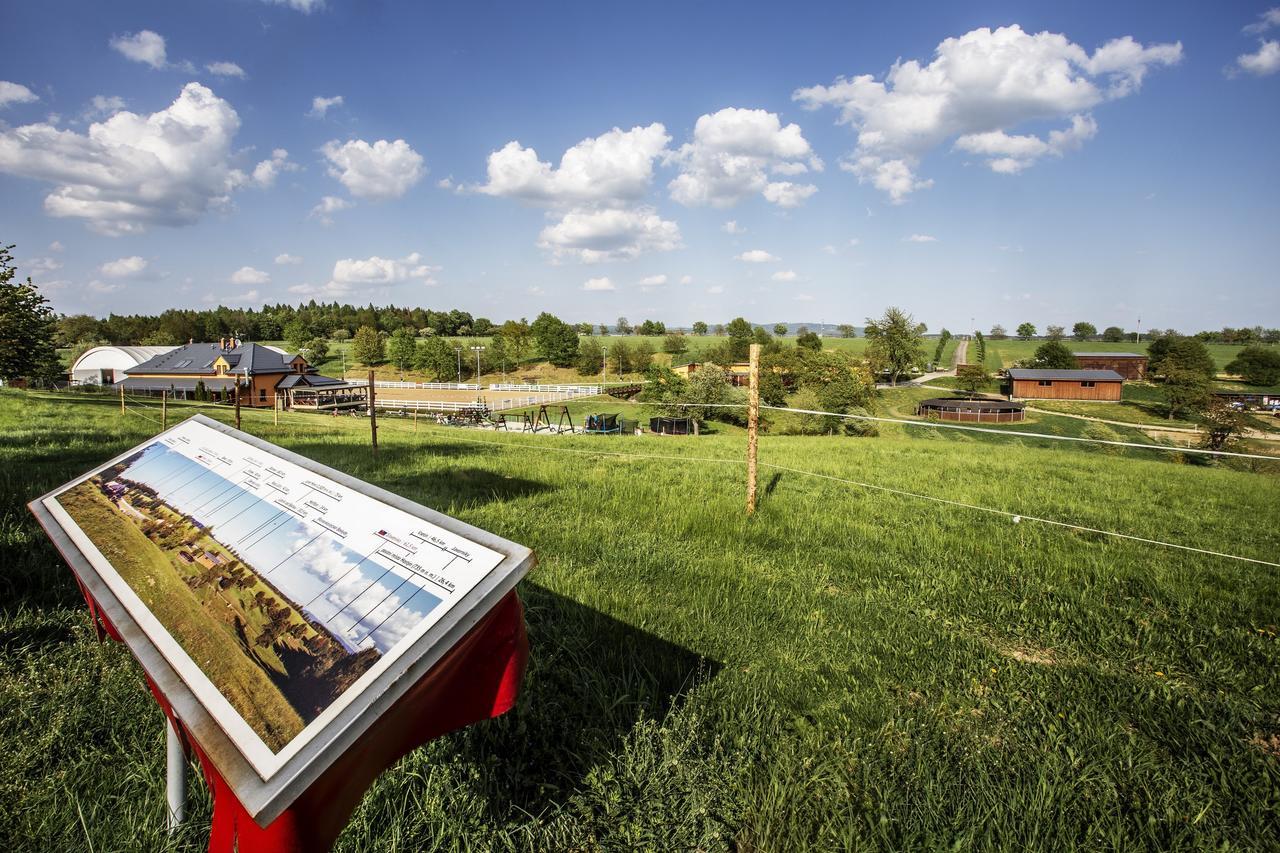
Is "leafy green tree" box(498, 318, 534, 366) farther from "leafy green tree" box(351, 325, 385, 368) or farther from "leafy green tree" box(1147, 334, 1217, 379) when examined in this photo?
"leafy green tree" box(1147, 334, 1217, 379)

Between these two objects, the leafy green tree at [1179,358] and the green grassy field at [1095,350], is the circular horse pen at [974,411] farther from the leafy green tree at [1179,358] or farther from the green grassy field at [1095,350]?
the green grassy field at [1095,350]

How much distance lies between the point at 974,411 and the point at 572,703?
68750 mm

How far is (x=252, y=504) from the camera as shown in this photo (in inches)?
91.4

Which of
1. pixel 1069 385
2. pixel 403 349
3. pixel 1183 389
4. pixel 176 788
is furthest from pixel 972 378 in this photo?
pixel 176 788

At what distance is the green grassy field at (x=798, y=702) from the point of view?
7.88ft

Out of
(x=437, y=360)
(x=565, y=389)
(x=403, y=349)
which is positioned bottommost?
(x=565, y=389)

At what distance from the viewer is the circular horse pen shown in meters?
58.4

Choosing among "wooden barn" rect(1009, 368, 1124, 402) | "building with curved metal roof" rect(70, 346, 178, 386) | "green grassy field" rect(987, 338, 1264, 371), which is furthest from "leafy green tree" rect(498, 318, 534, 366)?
"green grassy field" rect(987, 338, 1264, 371)

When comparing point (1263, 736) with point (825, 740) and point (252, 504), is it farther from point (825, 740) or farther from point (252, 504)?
point (252, 504)

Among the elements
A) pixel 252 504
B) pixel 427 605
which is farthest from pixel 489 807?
pixel 252 504

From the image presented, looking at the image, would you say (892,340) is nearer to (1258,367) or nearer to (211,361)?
(1258,367)

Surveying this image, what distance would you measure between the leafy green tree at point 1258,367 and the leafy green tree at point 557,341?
10008 cm

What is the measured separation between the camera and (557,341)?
9400 centimetres

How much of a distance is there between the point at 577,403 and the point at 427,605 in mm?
52473
